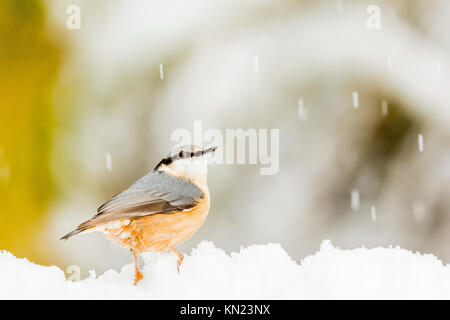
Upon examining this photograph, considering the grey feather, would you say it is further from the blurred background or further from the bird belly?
the blurred background

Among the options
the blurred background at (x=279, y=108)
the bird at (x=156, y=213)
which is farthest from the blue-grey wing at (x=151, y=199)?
the blurred background at (x=279, y=108)

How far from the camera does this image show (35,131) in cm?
302

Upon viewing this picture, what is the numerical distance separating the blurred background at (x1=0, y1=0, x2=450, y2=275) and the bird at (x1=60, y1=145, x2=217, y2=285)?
1.01 m

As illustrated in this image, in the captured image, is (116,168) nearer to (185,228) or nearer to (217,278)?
(185,228)

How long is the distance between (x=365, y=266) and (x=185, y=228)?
0.70m

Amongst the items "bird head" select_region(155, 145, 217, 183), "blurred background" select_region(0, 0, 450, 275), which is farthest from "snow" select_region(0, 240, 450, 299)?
"blurred background" select_region(0, 0, 450, 275)

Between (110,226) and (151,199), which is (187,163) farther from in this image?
(110,226)

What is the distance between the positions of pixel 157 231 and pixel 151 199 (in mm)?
151

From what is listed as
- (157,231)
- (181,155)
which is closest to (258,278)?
(157,231)

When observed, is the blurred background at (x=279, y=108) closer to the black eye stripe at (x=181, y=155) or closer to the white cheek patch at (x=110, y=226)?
the black eye stripe at (x=181, y=155)

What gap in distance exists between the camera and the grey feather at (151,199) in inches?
82.0

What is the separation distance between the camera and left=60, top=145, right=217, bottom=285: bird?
6.86 ft

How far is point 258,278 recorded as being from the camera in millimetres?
1954
